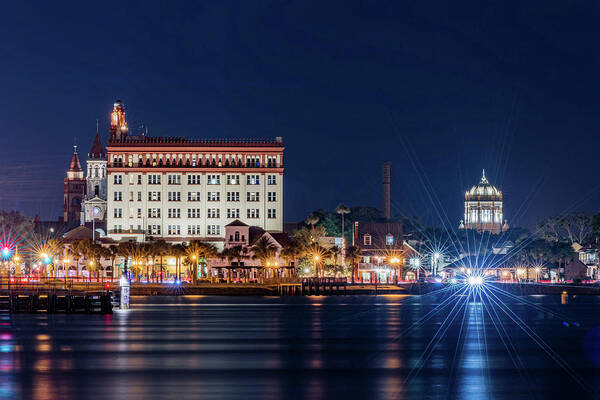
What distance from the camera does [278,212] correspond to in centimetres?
17912

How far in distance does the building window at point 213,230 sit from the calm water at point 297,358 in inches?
4638

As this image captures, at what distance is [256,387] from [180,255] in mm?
118642

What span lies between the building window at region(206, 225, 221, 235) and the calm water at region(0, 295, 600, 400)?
118 m

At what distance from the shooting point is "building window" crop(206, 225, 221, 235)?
179375 mm

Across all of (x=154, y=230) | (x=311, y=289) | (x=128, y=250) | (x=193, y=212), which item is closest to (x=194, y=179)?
(x=193, y=212)

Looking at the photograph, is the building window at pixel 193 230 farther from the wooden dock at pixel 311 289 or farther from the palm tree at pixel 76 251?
the wooden dock at pixel 311 289

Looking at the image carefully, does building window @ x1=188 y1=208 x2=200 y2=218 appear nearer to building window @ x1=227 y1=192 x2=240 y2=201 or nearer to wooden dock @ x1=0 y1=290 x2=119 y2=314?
building window @ x1=227 y1=192 x2=240 y2=201

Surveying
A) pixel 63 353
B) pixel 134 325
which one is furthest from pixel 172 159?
pixel 63 353

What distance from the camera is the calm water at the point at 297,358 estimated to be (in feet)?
92.7

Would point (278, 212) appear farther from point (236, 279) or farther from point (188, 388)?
point (188, 388)

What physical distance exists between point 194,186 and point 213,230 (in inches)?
386

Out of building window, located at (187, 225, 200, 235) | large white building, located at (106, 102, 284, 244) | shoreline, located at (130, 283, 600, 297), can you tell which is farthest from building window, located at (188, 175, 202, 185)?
shoreline, located at (130, 283, 600, 297)

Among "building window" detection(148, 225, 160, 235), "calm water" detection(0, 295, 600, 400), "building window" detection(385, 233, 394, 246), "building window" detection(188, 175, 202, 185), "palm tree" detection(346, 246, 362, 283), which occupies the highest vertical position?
"building window" detection(188, 175, 202, 185)

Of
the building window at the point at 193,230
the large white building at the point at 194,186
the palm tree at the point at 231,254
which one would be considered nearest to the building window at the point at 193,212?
the large white building at the point at 194,186
